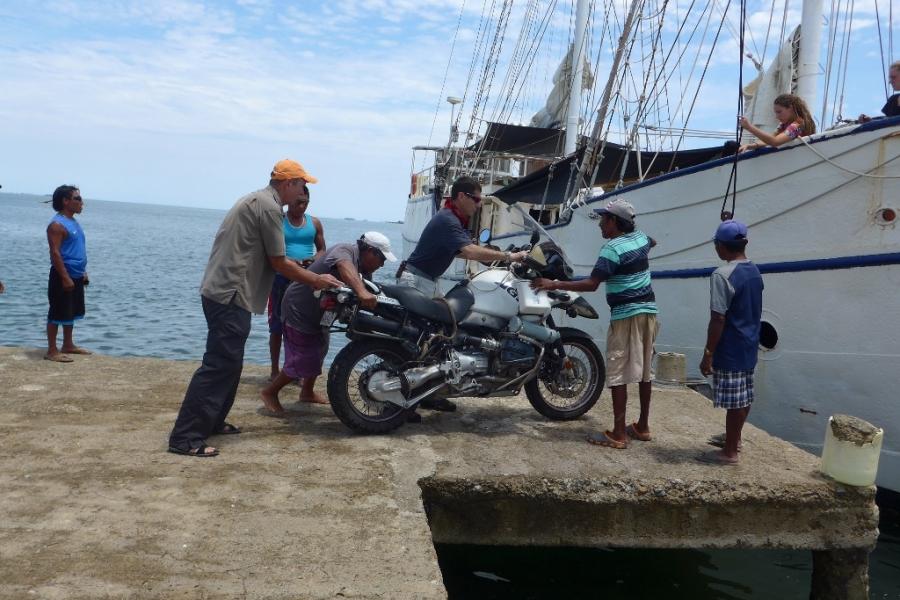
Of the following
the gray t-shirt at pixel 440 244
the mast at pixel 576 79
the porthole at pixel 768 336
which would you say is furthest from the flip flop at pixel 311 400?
the mast at pixel 576 79

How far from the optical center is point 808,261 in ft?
23.6

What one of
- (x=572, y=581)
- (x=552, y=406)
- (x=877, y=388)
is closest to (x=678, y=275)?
(x=877, y=388)

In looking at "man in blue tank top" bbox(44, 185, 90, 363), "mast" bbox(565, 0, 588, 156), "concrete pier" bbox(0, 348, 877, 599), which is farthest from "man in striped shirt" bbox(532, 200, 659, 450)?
"mast" bbox(565, 0, 588, 156)

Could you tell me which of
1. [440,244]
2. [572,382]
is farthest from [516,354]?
[440,244]

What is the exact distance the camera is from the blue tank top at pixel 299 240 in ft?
20.0

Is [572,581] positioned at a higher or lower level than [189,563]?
lower

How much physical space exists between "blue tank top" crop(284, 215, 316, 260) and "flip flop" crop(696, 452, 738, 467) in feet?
10.9

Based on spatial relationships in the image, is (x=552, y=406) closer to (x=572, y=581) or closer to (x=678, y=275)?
(x=572, y=581)

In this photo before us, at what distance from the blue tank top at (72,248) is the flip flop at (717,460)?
18.0 ft

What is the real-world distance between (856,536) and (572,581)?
180cm

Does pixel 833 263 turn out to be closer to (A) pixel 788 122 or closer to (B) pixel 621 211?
(A) pixel 788 122

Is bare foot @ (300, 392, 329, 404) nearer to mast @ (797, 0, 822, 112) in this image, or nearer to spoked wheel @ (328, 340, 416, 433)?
spoked wheel @ (328, 340, 416, 433)

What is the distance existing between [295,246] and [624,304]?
8.62 ft

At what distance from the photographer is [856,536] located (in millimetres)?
4586
